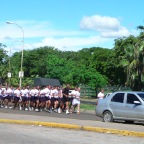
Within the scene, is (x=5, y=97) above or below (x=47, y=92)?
below

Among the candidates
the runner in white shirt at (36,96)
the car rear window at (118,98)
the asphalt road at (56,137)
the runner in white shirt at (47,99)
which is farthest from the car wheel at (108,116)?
the runner in white shirt at (36,96)

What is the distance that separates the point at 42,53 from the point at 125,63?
6886cm

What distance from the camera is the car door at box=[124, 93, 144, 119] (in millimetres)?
17875

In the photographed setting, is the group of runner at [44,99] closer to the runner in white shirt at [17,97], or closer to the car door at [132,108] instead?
the runner in white shirt at [17,97]

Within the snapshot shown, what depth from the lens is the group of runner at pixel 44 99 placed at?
27391 mm

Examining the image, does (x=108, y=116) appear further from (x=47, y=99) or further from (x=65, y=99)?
(x=47, y=99)

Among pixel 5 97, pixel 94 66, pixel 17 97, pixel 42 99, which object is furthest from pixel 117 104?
pixel 94 66

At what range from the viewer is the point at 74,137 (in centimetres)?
1363

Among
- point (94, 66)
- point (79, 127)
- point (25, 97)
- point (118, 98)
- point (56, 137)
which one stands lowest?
point (56, 137)

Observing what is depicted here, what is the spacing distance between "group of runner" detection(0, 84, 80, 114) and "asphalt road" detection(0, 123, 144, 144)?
444 inches

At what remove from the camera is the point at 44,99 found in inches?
1135

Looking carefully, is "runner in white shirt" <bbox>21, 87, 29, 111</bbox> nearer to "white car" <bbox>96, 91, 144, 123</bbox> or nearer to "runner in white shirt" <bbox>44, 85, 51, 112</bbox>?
"runner in white shirt" <bbox>44, 85, 51, 112</bbox>

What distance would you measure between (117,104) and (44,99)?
10.6 m

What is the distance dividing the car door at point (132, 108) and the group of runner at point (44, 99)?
857 centimetres
